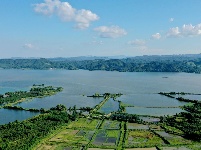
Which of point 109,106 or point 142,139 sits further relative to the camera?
point 109,106

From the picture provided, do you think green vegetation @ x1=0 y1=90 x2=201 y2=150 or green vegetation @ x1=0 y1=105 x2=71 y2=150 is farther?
green vegetation @ x1=0 y1=90 x2=201 y2=150

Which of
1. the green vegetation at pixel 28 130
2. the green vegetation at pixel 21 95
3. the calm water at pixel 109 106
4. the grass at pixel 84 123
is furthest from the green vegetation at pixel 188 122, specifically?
the green vegetation at pixel 21 95

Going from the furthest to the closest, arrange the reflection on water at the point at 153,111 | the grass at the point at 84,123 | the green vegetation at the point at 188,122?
the reflection on water at the point at 153,111, the grass at the point at 84,123, the green vegetation at the point at 188,122

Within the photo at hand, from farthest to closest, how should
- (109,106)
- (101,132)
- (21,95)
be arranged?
(21,95)
(109,106)
(101,132)

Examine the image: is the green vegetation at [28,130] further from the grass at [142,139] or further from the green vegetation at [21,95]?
the green vegetation at [21,95]

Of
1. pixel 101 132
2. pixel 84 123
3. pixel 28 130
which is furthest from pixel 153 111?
pixel 28 130

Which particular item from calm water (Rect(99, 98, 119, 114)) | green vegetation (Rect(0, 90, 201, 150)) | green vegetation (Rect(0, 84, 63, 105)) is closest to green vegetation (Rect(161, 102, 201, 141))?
green vegetation (Rect(0, 90, 201, 150))

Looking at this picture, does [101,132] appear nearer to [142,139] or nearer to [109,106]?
[142,139]

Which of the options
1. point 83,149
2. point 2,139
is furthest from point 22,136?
point 83,149

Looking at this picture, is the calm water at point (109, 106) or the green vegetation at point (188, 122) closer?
the green vegetation at point (188, 122)

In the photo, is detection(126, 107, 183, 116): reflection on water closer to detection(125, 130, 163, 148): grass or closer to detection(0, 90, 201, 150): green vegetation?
detection(0, 90, 201, 150): green vegetation

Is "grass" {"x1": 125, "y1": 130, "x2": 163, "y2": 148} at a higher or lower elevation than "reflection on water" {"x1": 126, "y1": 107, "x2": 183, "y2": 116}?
lower

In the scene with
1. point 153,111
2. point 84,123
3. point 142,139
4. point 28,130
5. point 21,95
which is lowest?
point 142,139
